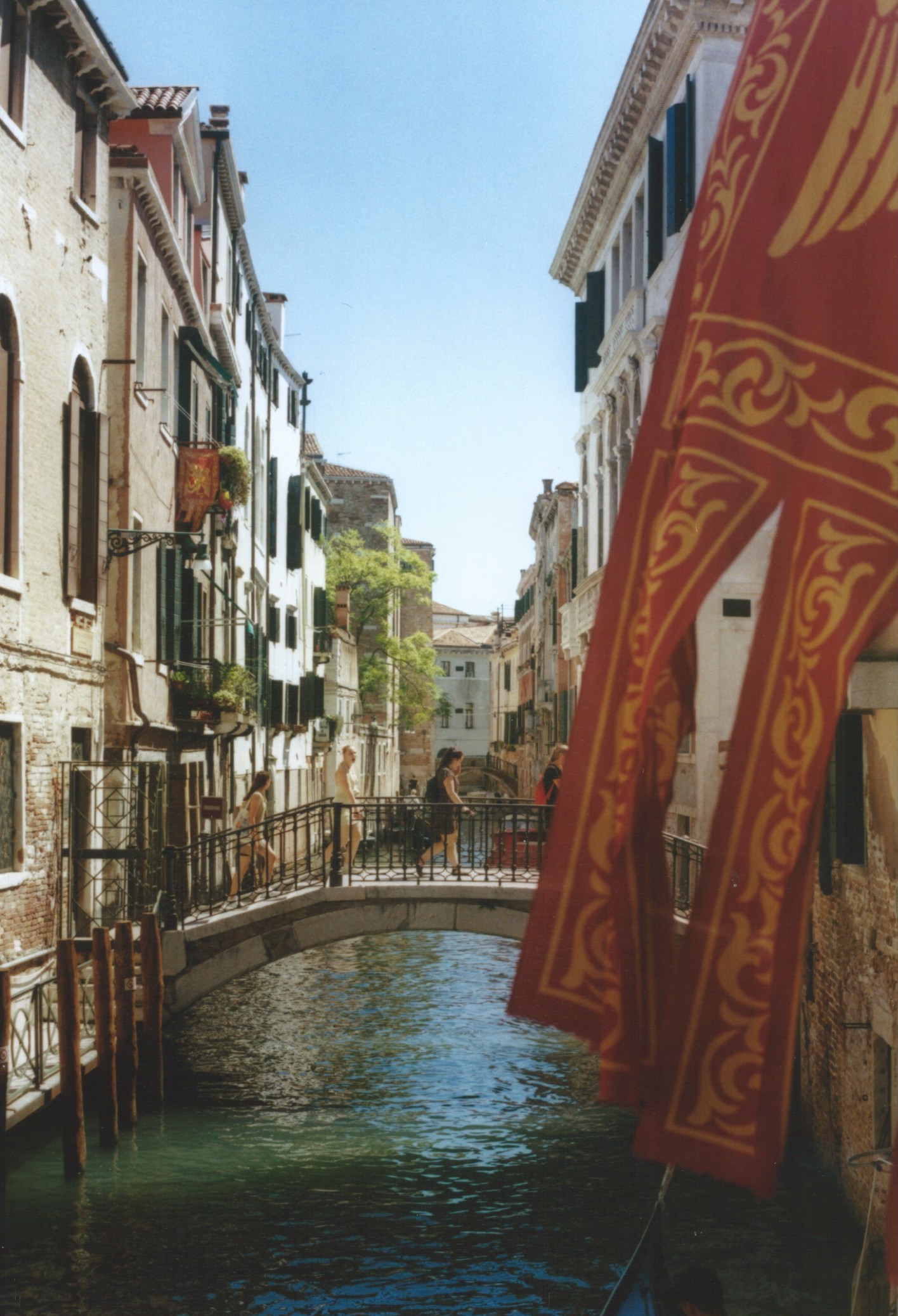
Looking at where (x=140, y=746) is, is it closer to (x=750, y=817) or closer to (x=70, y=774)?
(x=70, y=774)

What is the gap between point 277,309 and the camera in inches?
1195

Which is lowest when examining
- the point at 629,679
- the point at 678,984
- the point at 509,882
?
the point at 509,882

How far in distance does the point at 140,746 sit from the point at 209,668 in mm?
2915

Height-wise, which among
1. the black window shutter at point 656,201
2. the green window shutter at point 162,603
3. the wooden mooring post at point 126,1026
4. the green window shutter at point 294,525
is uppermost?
the black window shutter at point 656,201

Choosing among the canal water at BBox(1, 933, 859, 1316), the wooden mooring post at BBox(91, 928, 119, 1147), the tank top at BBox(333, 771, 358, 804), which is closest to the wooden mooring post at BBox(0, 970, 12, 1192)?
the canal water at BBox(1, 933, 859, 1316)

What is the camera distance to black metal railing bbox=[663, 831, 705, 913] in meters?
13.0

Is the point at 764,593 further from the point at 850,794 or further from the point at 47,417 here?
the point at 47,417

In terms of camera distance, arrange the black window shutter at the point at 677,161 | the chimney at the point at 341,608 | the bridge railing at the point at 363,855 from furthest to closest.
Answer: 1. the chimney at the point at 341,608
2. the black window shutter at the point at 677,161
3. the bridge railing at the point at 363,855

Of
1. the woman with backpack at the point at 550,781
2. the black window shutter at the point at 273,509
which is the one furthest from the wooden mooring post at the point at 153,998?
the black window shutter at the point at 273,509

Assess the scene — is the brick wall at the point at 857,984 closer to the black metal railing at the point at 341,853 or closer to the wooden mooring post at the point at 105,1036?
the black metal railing at the point at 341,853

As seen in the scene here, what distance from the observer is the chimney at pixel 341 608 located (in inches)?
1452

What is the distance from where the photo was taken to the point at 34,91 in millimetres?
11516

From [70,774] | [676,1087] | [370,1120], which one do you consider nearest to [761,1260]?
[370,1120]

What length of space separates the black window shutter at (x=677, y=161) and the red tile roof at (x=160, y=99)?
5.27 meters
